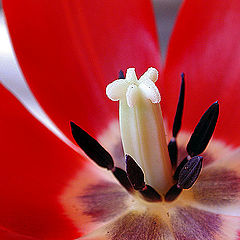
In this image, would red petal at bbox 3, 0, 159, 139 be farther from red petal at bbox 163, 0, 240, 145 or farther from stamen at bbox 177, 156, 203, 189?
stamen at bbox 177, 156, 203, 189

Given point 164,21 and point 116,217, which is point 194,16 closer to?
point 116,217

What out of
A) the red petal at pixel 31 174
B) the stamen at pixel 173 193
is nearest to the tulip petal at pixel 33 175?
the red petal at pixel 31 174

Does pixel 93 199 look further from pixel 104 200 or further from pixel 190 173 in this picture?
pixel 190 173

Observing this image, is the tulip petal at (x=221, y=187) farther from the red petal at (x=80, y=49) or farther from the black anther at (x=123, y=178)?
the red petal at (x=80, y=49)

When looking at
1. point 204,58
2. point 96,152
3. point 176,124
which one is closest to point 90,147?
point 96,152

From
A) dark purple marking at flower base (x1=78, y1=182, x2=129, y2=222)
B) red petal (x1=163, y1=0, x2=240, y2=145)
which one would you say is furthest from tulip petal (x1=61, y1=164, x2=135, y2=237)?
red petal (x1=163, y1=0, x2=240, y2=145)

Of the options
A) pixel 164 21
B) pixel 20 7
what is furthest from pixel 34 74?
pixel 164 21
